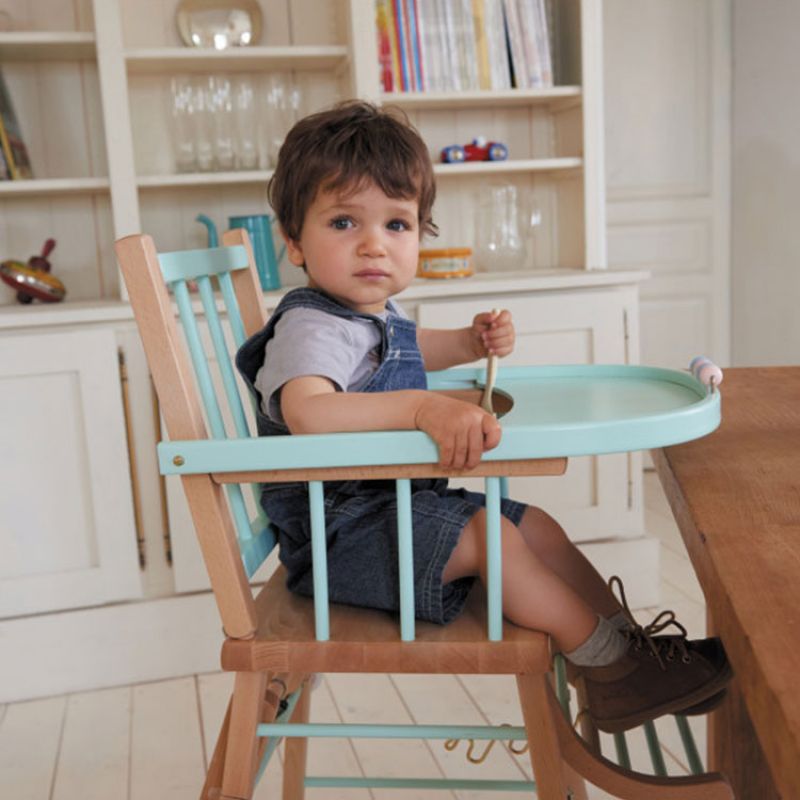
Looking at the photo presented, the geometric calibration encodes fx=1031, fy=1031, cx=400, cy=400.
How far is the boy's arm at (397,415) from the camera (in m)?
0.96

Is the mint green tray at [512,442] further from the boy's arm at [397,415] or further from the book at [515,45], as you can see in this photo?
the book at [515,45]

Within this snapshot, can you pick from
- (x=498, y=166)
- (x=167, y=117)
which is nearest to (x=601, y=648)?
(x=498, y=166)

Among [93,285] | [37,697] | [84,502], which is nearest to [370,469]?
[84,502]

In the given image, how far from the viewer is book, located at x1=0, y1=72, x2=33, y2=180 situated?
7.87ft

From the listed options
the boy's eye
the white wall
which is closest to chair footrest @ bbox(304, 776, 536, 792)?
the boy's eye

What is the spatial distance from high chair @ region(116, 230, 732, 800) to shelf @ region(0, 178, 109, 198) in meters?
1.30

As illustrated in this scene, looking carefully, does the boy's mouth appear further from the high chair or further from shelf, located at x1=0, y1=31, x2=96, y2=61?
shelf, located at x1=0, y1=31, x2=96, y2=61

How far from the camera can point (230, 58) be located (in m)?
2.43

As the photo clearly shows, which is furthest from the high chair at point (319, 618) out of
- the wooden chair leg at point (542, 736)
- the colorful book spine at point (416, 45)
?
the colorful book spine at point (416, 45)

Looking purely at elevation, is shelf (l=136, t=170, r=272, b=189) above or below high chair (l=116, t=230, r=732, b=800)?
above

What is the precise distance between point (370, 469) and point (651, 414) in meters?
0.28

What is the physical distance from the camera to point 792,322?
11.5 ft

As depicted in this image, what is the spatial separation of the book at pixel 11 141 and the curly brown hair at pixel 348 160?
1.39 m

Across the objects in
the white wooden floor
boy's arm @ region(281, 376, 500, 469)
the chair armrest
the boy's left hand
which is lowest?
the white wooden floor
